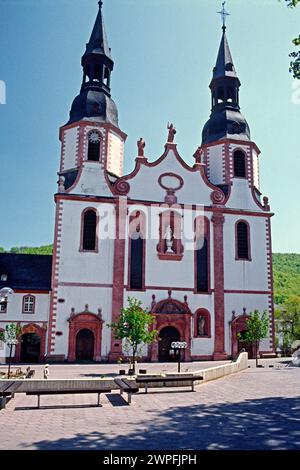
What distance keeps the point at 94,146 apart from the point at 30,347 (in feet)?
52.7

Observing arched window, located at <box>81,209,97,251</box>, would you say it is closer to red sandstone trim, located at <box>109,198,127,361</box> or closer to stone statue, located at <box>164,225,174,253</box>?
red sandstone trim, located at <box>109,198,127,361</box>

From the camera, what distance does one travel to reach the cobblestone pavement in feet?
28.0

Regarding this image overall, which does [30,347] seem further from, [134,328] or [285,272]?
[285,272]

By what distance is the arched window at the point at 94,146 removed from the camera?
35969mm

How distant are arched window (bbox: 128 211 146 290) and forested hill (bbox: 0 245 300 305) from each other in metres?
44.6

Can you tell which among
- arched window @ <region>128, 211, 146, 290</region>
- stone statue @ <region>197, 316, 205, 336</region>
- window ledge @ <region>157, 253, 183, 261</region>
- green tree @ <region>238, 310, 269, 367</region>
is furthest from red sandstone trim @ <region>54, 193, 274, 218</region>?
stone statue @ <region>197, 316, 205, 336</region>

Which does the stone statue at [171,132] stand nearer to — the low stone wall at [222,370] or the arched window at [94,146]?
the arched window at [94,146]

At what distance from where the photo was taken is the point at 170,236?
1378 inches

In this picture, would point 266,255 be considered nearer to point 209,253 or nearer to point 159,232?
point 209,253

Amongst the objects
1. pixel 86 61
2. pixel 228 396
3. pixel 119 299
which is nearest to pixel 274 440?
pixel 228 396

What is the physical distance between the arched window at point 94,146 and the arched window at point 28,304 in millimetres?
11603

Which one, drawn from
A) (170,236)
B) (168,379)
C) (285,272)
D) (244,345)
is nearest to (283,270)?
(285,272)

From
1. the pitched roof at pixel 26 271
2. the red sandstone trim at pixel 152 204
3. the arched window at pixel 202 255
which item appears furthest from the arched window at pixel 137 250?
the pitched roof at pixel 26 271

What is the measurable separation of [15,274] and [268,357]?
2065cm
